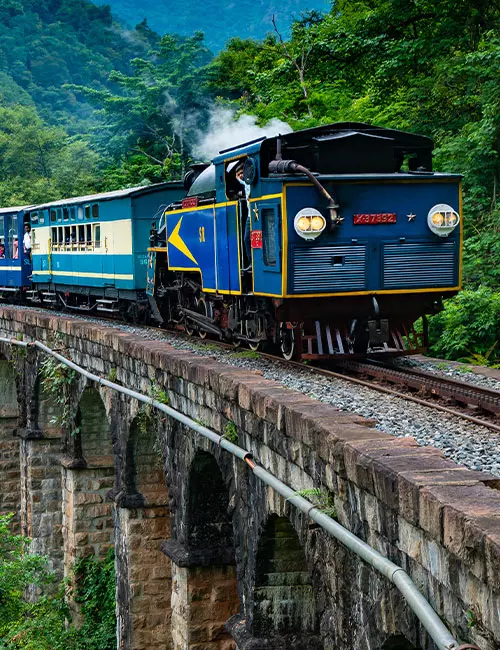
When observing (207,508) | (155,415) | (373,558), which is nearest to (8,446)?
(155,415)

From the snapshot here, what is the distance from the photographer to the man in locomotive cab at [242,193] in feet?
37.3

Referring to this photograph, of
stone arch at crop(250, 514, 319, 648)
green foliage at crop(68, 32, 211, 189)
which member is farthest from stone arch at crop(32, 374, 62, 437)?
green foliage at crop(68, 32, 211, 189)

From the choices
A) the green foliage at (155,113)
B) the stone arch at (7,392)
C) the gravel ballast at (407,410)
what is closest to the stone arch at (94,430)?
the gravel ballast at (407,410)

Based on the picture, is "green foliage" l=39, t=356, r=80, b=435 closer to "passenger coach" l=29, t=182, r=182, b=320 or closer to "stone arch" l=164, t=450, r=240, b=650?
"passenger coach" l=29, t=182, r=182, b=320

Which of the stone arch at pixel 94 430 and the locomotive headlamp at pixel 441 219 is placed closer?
the locomotive headlamp at pixel 441 219

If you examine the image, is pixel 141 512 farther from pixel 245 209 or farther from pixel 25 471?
pixel 25 471

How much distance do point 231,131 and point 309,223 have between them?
45.0 feet

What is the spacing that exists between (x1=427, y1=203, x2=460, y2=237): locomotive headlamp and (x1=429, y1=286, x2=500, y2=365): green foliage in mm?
3653

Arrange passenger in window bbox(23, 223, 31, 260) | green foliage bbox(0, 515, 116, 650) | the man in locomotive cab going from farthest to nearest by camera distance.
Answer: passenger in window bbox(23, 223, 31, 260)
green foliage bbox(0, 515, 116, 650)
the man in locomotive cab

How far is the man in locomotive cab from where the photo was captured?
11383 mm

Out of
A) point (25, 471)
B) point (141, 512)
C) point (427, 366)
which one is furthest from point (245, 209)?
point (25, 471)

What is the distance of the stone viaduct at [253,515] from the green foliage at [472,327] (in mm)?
4646

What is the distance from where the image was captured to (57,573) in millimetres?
19469

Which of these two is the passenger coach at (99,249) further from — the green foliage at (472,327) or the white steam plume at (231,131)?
the green foliage at (472,327)
